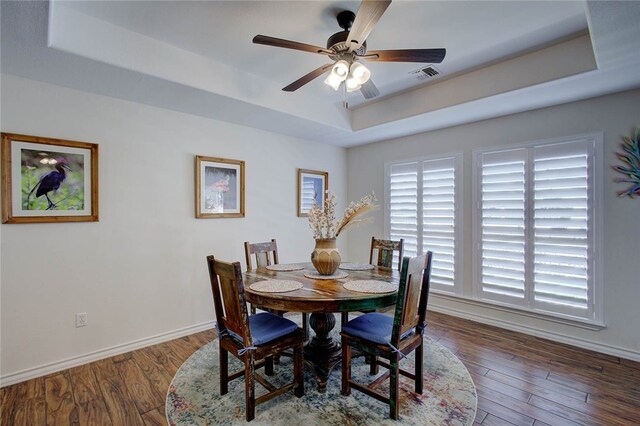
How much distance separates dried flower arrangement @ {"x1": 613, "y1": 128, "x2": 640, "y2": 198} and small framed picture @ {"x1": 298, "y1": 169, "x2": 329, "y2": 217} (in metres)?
3.16

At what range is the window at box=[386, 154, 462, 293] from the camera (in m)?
3.90

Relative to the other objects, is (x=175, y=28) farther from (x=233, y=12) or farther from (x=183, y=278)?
(x=183, y=278)

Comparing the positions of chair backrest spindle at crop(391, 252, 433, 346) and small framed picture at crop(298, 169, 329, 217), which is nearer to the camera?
chair backrest spindle at crop(391, 252, 433, 346)

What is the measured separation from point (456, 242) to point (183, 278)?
3.26 m

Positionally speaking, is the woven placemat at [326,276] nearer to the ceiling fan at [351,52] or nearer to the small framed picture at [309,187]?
the ceiling fan at [351,52]

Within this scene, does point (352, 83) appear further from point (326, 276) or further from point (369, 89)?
point (326, 276)

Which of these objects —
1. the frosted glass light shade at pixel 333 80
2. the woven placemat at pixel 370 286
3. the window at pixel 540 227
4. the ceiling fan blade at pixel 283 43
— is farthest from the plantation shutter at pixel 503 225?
the ceiling fan blade at pixel 283 43

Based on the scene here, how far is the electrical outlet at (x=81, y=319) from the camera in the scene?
2701 millimetres

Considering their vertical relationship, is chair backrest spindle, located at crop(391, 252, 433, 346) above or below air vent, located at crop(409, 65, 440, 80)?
below

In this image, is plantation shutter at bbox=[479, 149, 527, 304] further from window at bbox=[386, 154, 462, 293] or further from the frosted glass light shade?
the frosted glass light shade

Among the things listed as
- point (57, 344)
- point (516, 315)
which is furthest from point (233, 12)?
point (516, 315)

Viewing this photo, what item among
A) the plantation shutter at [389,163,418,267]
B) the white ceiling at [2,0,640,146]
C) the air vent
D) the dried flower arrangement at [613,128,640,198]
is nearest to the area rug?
the plantation shutter at [389,163,418,267]

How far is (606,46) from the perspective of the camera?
2082 mm

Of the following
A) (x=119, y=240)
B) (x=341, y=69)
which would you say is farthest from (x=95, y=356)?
(x=341, y=69)
